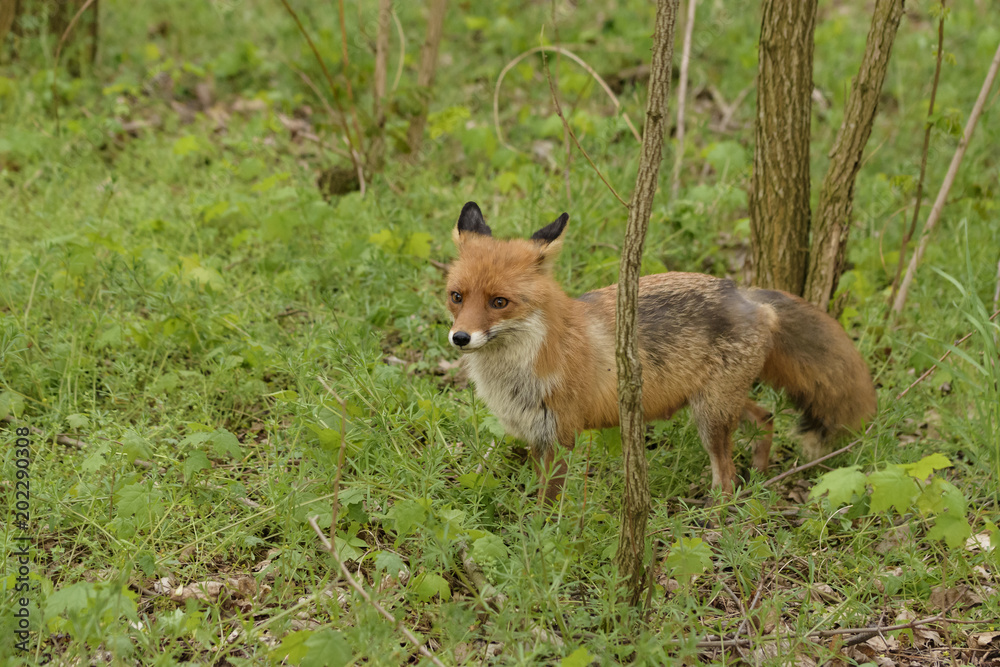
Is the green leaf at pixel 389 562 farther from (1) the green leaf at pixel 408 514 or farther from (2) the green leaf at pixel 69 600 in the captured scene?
(2) the green leaf at pixel 69 600

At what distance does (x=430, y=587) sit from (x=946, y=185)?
4.32 metres

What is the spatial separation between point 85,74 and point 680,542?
823 cm

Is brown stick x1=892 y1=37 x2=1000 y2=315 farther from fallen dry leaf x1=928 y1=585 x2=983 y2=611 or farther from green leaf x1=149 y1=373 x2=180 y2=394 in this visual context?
green leaf x1=149 y1=373 x2=180 y2=394

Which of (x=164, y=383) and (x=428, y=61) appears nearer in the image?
(x=164, y=383)

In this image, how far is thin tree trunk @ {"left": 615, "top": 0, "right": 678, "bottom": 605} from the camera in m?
2.70

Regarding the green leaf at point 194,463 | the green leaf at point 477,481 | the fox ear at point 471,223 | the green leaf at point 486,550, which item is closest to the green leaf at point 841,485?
the green leaf at point 486,550

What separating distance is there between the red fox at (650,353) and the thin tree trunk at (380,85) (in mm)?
2878

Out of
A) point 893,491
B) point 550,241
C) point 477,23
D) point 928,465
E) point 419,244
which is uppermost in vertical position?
point 477,23

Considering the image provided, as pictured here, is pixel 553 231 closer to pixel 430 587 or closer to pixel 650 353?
pixel 650 353

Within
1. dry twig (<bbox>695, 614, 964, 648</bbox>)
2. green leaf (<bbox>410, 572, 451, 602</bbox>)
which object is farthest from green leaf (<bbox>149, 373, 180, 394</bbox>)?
dry twig (<bbox>695, 614, 964, 648</bbox>)

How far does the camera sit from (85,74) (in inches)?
330

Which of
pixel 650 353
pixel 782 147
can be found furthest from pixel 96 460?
pixel 782 147

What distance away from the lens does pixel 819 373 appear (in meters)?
4.32

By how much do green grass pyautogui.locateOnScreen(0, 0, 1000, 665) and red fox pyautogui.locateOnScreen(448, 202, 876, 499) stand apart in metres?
0.21
